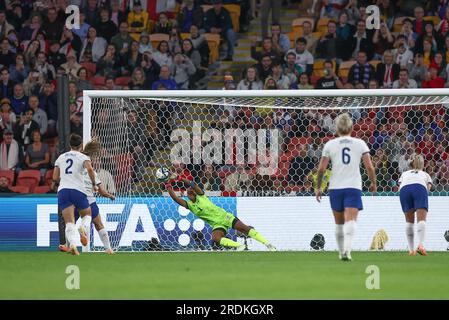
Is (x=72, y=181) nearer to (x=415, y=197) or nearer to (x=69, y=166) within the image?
(x=69, y=166)

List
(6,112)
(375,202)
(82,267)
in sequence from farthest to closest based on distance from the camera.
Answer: (6,112) → (375,202) → (82,267)

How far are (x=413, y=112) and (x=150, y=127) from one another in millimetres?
4853

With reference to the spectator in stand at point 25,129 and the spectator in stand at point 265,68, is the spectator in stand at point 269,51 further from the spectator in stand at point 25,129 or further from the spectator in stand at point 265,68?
the spectator in stand at point 25,129

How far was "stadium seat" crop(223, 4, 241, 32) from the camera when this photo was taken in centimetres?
2862

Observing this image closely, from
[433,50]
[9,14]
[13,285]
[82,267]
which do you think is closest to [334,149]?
[82,267]

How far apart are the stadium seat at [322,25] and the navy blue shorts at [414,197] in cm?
968

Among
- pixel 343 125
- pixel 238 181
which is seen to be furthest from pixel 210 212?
pixel 343 125

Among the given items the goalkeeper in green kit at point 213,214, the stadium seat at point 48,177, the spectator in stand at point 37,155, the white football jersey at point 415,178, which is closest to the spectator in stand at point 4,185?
the stadium seat at point 48,177

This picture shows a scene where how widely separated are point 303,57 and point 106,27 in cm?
482

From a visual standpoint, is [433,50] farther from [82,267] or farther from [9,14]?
[82,267]

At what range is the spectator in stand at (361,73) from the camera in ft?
83.5

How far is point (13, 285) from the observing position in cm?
1336

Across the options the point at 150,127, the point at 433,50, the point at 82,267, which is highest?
the point at 433,50

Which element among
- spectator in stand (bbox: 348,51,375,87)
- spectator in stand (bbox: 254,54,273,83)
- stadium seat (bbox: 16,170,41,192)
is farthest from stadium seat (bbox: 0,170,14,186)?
spectator in stand (bbox: 348,51,375,87)
